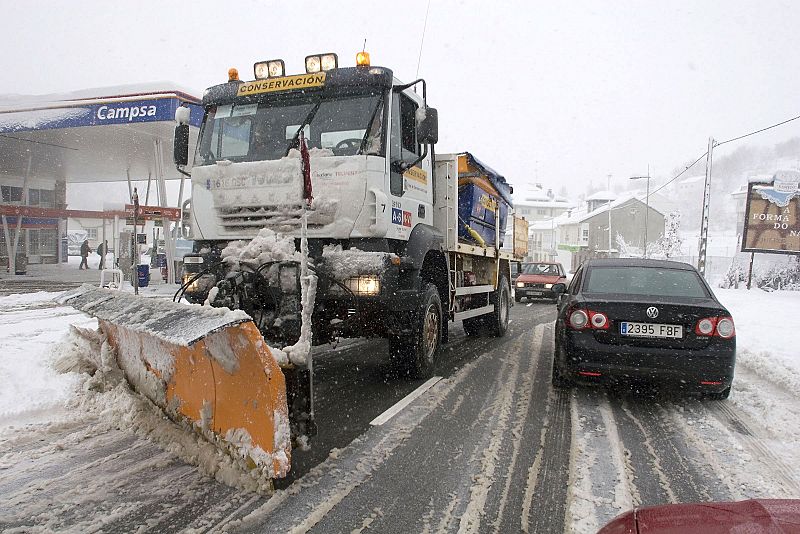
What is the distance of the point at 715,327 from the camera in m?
4.69

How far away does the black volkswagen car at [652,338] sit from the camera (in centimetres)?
467

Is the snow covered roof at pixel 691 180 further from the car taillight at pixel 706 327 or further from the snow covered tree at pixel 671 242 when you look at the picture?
the car taillight at pixel 706 327

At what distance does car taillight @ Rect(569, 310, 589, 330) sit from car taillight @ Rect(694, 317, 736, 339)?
943mm

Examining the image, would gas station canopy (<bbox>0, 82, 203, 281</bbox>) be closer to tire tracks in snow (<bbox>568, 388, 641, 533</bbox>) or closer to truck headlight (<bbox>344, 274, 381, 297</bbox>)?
truck headlight (<bbox>344, 274, 381, 297</bbox>)

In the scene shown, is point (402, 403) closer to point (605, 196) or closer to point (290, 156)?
point (290, 156)

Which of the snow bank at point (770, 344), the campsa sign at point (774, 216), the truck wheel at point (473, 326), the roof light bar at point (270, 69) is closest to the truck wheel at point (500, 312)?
the truck wheel at point (473, 326)

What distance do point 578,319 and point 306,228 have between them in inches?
107

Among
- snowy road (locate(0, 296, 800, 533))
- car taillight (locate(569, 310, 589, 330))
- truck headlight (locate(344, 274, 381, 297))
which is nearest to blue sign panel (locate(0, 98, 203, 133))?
truck headlight (locate(344, 274, 381, 297))

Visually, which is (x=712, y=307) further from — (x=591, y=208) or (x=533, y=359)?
(x=591, y=208)

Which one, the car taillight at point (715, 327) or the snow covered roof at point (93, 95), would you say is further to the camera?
the snow covered roof at point (93, 95)

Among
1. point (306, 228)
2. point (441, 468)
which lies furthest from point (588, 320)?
point (306, 228)

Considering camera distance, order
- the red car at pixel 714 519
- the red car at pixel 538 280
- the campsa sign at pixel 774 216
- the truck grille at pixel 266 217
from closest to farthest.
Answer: the red car at pixel 714 519 → the truck grille at pixel 266 217 → the red car at pixel 538 280 → the campsa sign at pixel 774 216

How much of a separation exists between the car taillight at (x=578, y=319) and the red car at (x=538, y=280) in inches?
560

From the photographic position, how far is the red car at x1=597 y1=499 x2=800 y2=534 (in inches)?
57.9
